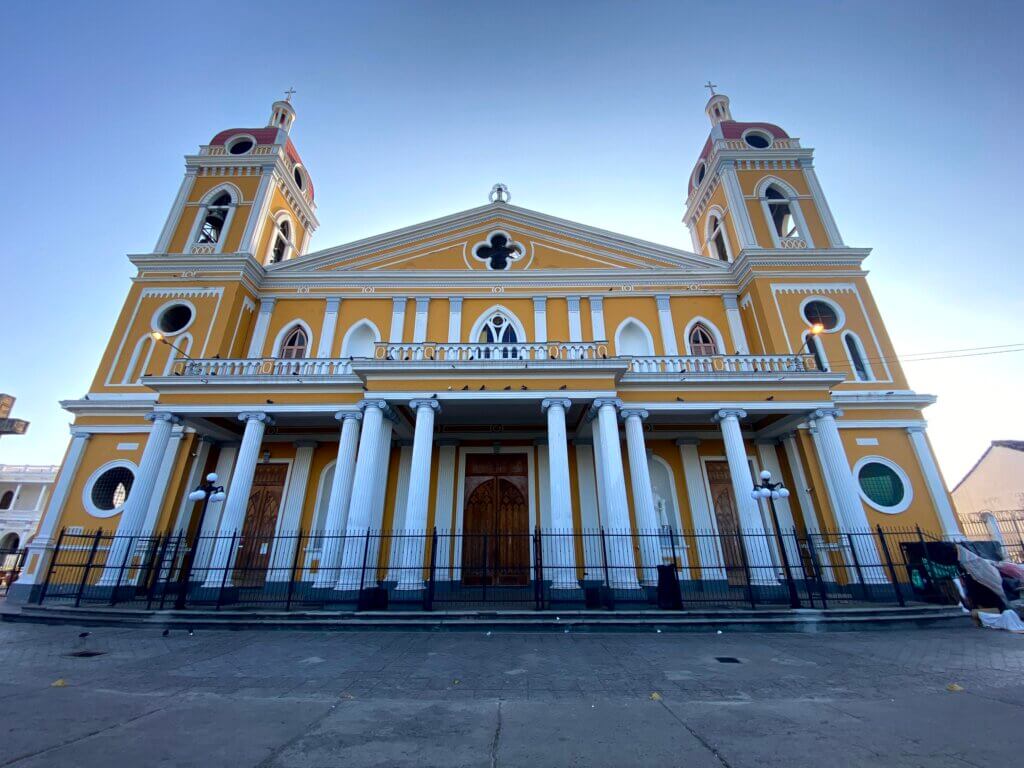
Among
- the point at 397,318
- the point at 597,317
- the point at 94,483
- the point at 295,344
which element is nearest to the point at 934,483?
the point at 597,317

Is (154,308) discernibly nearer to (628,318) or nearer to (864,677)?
(628,318)

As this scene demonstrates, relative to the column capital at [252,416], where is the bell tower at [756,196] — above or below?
above

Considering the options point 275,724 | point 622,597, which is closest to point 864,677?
point 622,597

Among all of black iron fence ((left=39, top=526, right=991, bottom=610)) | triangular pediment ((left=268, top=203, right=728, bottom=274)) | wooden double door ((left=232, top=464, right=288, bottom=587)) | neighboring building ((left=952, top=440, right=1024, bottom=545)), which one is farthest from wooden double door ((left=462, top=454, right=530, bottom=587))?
neighboring building ((left=952, top=440, right=1024, bottom=545))

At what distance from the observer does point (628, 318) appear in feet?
56.5

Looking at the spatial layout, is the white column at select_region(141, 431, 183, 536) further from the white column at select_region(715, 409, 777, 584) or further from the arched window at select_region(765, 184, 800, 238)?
the arched window at select_region(765, 184, 800, 238)

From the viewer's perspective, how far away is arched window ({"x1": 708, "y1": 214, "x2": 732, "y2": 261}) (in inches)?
787

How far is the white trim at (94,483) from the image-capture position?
13.7 m

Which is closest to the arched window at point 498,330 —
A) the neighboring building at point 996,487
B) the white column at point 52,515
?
the white column at point 52,515

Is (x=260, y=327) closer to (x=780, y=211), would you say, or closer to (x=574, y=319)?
(x=574, y=319)

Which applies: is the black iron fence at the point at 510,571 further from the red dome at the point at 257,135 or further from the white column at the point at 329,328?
the red dome at the point at 257,135

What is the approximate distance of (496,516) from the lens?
15102 mm

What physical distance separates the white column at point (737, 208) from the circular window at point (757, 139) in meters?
2.80

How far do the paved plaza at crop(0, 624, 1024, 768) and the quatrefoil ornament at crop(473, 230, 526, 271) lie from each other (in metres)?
14.2
